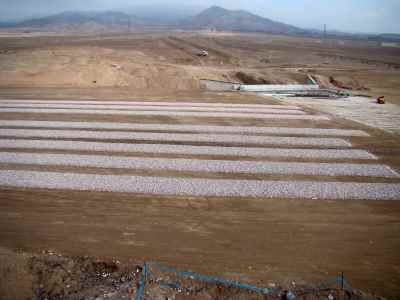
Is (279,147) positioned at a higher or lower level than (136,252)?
higher

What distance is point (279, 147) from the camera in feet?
37.0

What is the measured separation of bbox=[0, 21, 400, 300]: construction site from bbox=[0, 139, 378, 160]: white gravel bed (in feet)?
0.21

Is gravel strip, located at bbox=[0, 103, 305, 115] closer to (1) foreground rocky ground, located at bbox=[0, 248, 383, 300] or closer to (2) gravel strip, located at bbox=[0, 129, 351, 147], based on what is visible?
(2) gravel strip, located at bbox=[0, 129, 351, 147]

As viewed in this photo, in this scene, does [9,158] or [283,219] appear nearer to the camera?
[283,219]

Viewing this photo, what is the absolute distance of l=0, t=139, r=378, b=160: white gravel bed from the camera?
10.6 metres

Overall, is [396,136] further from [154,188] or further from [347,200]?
[154,188]

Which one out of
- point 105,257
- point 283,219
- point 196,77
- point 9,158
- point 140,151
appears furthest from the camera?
point 196,77

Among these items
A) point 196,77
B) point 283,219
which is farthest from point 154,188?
point 196,77

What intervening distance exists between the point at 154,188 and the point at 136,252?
246cm

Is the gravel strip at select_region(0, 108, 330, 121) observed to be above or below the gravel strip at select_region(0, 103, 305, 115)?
below

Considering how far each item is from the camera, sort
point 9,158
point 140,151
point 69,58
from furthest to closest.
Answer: point 69,58
point 140,151
point 9,158

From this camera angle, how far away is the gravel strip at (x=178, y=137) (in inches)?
465

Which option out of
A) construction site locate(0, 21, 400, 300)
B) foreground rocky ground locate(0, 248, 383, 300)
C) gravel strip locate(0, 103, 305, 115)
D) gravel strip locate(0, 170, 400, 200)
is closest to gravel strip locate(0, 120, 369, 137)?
construction site locate(0, 21, 400, 300)

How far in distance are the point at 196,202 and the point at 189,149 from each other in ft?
11.7
